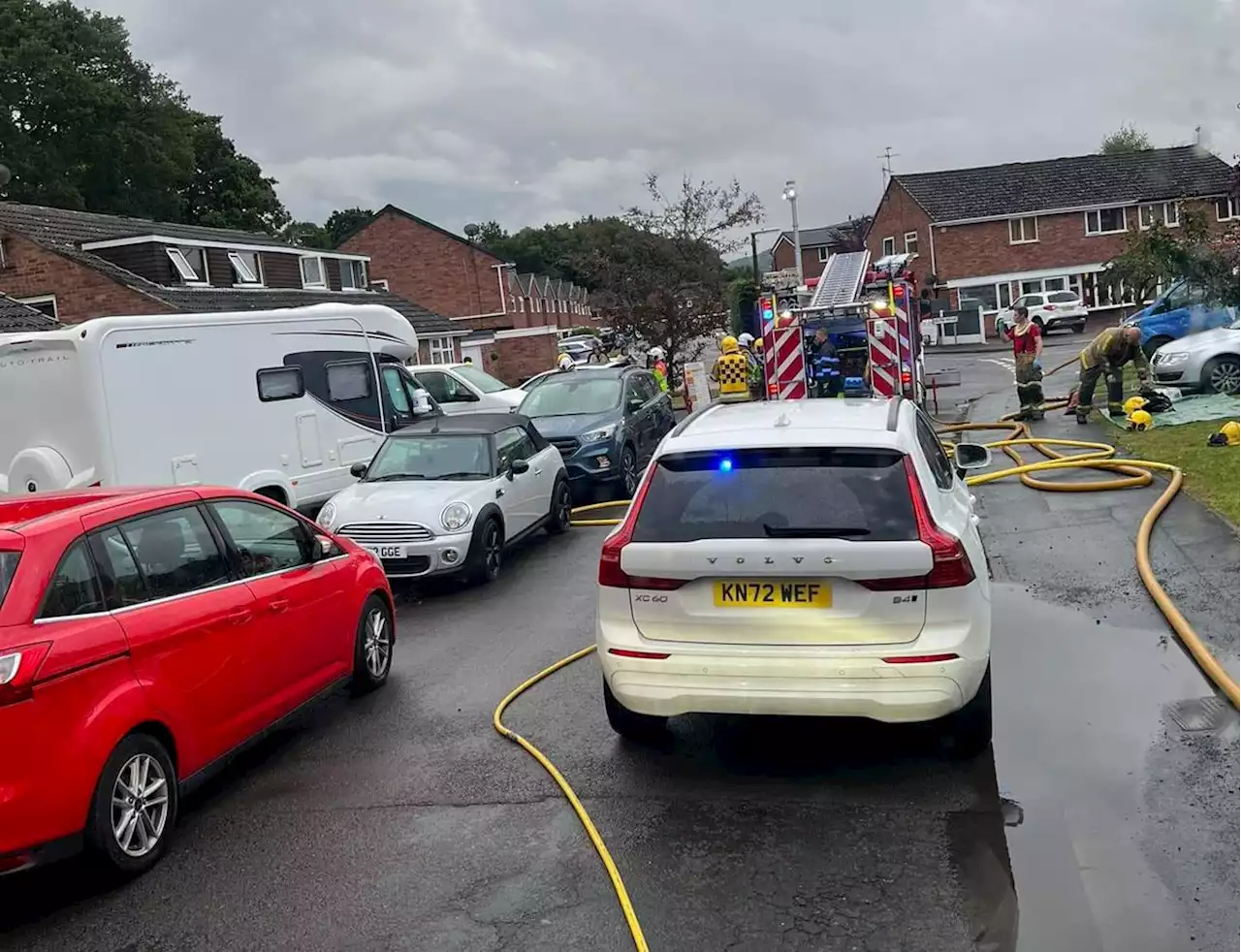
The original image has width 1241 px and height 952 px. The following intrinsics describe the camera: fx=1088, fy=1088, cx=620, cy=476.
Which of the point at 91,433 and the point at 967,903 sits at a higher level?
the point at 91,433

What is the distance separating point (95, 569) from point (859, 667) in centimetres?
328

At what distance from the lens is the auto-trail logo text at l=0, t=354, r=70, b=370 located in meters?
11.0

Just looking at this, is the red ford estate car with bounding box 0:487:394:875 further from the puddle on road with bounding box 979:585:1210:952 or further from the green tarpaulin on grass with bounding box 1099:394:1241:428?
the green tarpaulin on grass with bounding box 1099:394:1241:428

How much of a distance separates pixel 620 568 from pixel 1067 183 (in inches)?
2155

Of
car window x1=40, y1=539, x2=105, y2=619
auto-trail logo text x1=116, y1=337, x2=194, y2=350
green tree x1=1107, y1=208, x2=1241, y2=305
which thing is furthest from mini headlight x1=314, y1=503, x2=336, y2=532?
green tree x1=1107, y1=208, x2=1241, y2=305

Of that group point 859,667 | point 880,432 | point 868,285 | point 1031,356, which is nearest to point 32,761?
point 859,667

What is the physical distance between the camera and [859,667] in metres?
4.62

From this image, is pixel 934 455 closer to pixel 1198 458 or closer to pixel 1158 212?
pixel 1198 458

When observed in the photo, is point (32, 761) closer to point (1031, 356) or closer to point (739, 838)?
point (739, 838)

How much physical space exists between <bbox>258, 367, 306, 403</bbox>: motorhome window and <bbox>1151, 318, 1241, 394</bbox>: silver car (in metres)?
12.5

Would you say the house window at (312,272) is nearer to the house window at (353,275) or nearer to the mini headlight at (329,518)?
the house window at (353,275)

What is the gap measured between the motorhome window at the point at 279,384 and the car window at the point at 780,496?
27.7 ft

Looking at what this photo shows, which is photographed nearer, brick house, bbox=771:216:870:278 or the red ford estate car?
the red ford estate car

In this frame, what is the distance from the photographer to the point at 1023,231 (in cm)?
5194
